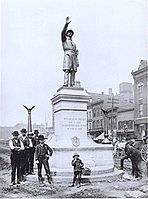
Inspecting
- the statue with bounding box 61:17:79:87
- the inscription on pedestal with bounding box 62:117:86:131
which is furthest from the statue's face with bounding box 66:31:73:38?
the inscription on pedestal with bounding box 62:117:86:131

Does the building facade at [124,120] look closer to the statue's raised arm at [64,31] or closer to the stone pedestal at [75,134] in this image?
the stone pedestal at [75,134]

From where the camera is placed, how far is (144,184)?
9203 mm

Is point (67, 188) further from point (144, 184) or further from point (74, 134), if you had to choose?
point (74, 134)

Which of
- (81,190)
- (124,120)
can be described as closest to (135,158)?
(81,190)

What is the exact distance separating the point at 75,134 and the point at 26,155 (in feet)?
7.00

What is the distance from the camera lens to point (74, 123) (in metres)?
11.8

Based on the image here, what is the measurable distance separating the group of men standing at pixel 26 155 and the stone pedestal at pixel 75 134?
81 cm

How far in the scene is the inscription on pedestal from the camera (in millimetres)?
11641

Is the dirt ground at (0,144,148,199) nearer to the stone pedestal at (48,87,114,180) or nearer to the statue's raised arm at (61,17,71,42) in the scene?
the stone pedestal at (48,87,114,180)

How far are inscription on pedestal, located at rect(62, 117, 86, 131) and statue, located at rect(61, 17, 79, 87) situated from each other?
155cm

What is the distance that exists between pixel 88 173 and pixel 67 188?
1.59 metres

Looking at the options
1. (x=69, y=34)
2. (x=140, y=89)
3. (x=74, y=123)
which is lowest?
(x=74, y=123)

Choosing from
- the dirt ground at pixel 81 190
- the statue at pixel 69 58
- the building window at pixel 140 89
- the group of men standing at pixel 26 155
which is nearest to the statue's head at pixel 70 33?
the statue at pixel 69 58

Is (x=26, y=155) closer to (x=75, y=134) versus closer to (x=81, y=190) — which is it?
(x=75, y=134)
